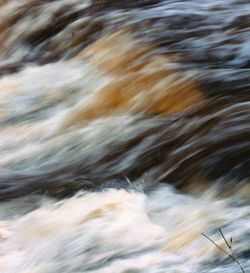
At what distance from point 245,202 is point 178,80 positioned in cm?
142

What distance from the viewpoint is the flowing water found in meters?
3.23

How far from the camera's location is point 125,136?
428 cm

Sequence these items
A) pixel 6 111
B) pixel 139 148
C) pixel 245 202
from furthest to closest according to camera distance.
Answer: pixel 6 111 < pixel 139 148 < pixel 245 202

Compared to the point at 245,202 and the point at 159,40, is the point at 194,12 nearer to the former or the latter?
the point at 159,40

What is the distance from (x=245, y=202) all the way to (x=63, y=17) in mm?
3305

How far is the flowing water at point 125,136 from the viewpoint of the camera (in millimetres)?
3234

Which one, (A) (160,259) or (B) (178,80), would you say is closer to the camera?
(A) (160,259)

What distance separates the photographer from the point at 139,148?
4.12m

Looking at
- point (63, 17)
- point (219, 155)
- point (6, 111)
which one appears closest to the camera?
point (219, 155)

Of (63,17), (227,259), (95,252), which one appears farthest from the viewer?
(63,17)

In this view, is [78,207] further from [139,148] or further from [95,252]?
[139,148]

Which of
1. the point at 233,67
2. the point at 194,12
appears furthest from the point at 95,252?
the point at 194,12

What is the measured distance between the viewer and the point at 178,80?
15.2 feet

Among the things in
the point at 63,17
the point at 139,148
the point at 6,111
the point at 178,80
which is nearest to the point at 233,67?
the point at 178,80
